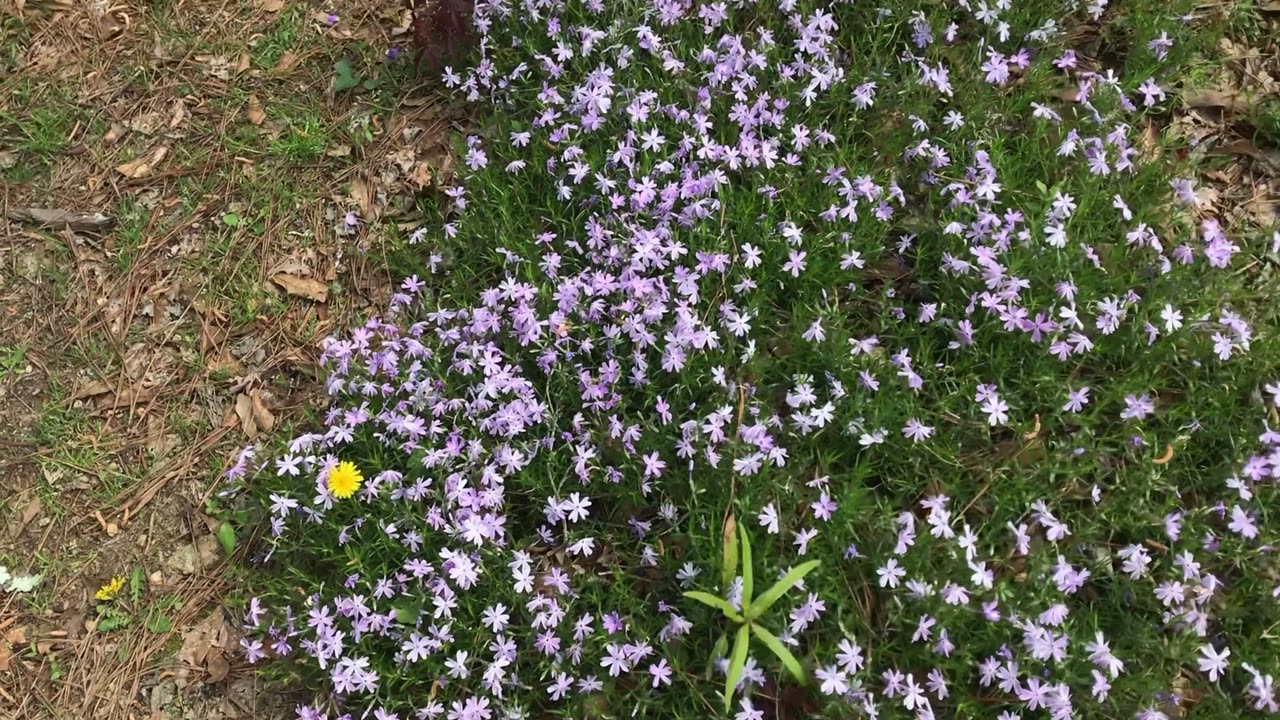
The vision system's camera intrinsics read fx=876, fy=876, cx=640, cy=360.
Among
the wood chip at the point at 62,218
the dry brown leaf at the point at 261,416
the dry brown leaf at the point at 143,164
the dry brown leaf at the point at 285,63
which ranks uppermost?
the dry brown leaf at the point at 285,63

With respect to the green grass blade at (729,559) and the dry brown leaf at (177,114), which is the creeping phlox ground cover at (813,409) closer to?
the green grass blade at (729,559)

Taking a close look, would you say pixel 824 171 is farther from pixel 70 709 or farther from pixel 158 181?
pixel 70 709

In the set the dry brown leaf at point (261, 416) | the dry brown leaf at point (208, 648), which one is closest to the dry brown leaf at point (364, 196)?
the dry brown leaf at point (261, 416)

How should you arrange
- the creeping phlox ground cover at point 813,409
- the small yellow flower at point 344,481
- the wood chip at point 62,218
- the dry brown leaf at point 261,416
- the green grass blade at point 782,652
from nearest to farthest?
the green grass blade at point 782,652 → the creeping phlox ground cover at point 813,409 → the small yellow flower at point 344,481 → the dry brown leaf at point 261,416 → the wood chip at point 62,218

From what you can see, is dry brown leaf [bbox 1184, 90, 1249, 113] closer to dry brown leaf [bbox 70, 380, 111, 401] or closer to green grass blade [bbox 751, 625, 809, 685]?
green grass blade [bbox 751, 625, 809, 685]

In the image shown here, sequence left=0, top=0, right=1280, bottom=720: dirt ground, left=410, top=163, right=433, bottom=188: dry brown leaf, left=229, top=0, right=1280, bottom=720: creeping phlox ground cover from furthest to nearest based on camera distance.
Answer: left=410, top=163, right=433, bottom=188: dry brown leaf → left=0, top=0, right=1280, bottom=720: dirt ground → left=229, top=0, right=1280, bottom=720: creeping phlox ground cover

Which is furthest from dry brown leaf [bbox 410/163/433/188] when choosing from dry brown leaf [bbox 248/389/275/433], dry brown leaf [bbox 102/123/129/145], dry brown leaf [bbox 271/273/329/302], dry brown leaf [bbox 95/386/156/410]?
dry brown leaf [bbox 102/123/129/145]
